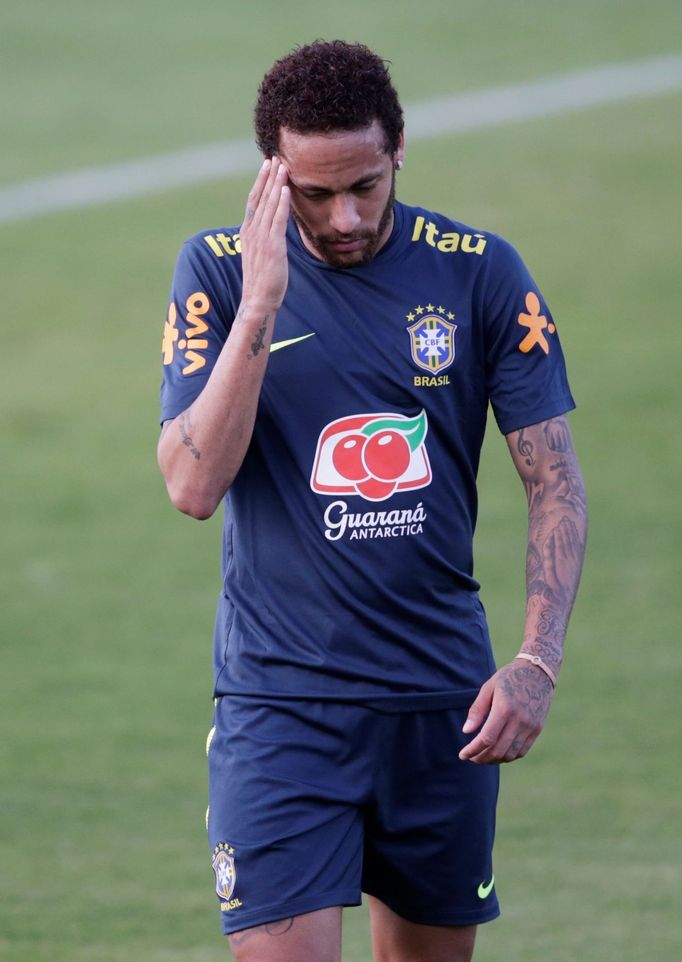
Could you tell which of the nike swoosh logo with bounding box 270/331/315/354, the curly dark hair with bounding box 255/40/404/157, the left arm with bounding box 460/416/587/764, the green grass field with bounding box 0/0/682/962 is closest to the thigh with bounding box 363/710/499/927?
the left arm with bounding box 460/416/587/764

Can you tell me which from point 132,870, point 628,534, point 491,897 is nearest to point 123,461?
point 628,534

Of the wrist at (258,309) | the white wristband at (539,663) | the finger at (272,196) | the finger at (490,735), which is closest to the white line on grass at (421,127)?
the finger at (272,196)

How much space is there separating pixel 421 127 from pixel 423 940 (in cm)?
1894

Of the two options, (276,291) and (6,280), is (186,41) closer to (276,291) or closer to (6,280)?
(6,280)

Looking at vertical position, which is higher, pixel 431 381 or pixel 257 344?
pixel 257 344

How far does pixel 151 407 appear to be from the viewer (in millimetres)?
16156

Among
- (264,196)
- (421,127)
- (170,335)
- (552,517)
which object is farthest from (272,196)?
(421,127)

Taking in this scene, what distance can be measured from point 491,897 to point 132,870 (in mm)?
3174

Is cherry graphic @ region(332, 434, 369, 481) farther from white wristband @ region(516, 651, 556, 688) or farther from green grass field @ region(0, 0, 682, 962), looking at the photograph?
green grass field @ region(0, 0, 682, 962)

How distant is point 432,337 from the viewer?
4508 mm

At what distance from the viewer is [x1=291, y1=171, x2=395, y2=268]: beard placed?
4.45m

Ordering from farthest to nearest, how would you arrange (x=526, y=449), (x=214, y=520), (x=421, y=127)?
(x=421, y=127)
(x=214, y=520)
(x=526, y=449)

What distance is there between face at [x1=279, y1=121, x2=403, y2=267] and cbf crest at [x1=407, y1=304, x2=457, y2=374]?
8.2 inches

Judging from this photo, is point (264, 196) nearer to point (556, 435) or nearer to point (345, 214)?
point (345, 214)
